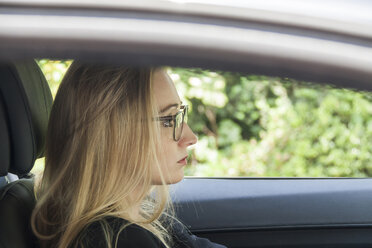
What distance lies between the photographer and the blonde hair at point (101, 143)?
1.49m

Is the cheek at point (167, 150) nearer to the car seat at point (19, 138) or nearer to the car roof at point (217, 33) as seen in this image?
the car seat at point (19, 138)

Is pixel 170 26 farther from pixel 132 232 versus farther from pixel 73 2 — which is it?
pixel 132 232

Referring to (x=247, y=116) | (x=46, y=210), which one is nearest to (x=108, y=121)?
(x=46, y=210)

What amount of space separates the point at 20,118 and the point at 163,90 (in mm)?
388

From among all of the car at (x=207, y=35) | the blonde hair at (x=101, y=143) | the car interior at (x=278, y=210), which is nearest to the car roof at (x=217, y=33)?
the car at (x=207, y=35)

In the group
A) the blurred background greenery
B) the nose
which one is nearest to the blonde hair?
the nose

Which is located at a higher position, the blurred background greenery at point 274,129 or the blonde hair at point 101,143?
the blonde hair at point 101,143

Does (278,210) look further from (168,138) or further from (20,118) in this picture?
(20,118)

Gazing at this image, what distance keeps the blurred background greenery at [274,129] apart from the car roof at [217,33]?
385 cm

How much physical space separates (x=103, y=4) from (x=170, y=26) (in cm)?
9

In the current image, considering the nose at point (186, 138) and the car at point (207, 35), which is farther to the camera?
the nose at point (186, 138)

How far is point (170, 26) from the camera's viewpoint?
838 mm

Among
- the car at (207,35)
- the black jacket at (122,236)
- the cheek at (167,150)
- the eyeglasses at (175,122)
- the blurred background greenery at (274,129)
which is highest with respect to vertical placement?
A: the car at (207,35)

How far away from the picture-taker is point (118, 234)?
143 cm
